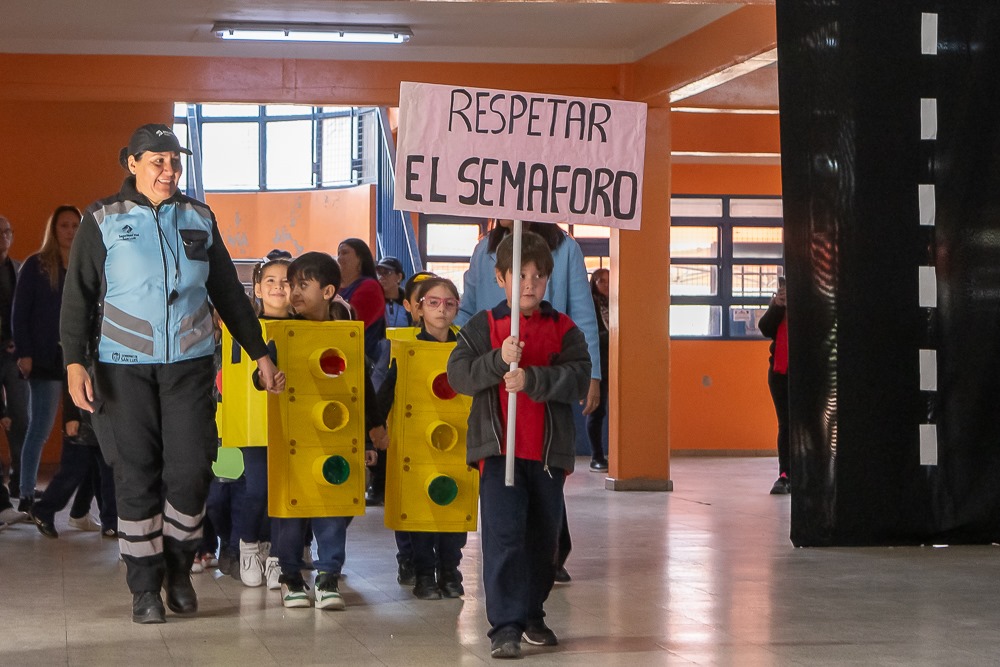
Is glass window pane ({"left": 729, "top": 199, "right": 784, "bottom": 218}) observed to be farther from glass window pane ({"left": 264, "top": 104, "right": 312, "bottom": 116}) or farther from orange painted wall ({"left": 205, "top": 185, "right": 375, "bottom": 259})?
glass window pane ({"left": 264, "top": 104, "right": 312, "bottom": 116})

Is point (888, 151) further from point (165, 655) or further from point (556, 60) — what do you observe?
point (165, 655)

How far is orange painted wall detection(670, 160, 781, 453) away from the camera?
13.5 meters

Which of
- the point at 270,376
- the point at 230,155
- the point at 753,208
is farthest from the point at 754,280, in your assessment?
the point at 230,155

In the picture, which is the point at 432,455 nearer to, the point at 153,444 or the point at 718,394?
the point at 153,444

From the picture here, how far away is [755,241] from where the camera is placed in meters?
13.8

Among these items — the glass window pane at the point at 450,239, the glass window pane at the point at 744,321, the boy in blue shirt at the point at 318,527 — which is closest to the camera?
the boy in blue shirt at the point at 318,527

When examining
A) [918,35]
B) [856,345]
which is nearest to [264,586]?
[856,345]

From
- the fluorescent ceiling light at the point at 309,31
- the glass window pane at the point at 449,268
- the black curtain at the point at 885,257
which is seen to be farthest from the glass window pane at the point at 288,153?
the black curtain at the point at 885,257

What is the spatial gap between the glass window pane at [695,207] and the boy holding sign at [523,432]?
9.21m

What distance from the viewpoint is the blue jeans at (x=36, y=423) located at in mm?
7926

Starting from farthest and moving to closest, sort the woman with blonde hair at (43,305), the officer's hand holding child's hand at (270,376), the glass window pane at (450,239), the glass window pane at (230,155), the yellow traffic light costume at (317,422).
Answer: the glass window pane at (230,155) → the glass window pane at (450,239) → the woman with blonde hair at (43,305) → the yellow traffic light costume at (317,422) → the officer's hand holding child's hand at (270,376)

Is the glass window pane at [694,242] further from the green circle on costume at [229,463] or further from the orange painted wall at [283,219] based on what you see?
the green circle on costume at [229,463]

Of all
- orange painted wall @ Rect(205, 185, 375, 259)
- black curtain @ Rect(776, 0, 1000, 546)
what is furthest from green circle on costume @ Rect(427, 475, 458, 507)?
orange painted wall @ Rect(205, 185, 375, 259)

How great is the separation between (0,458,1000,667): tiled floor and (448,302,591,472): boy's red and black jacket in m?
0.64
